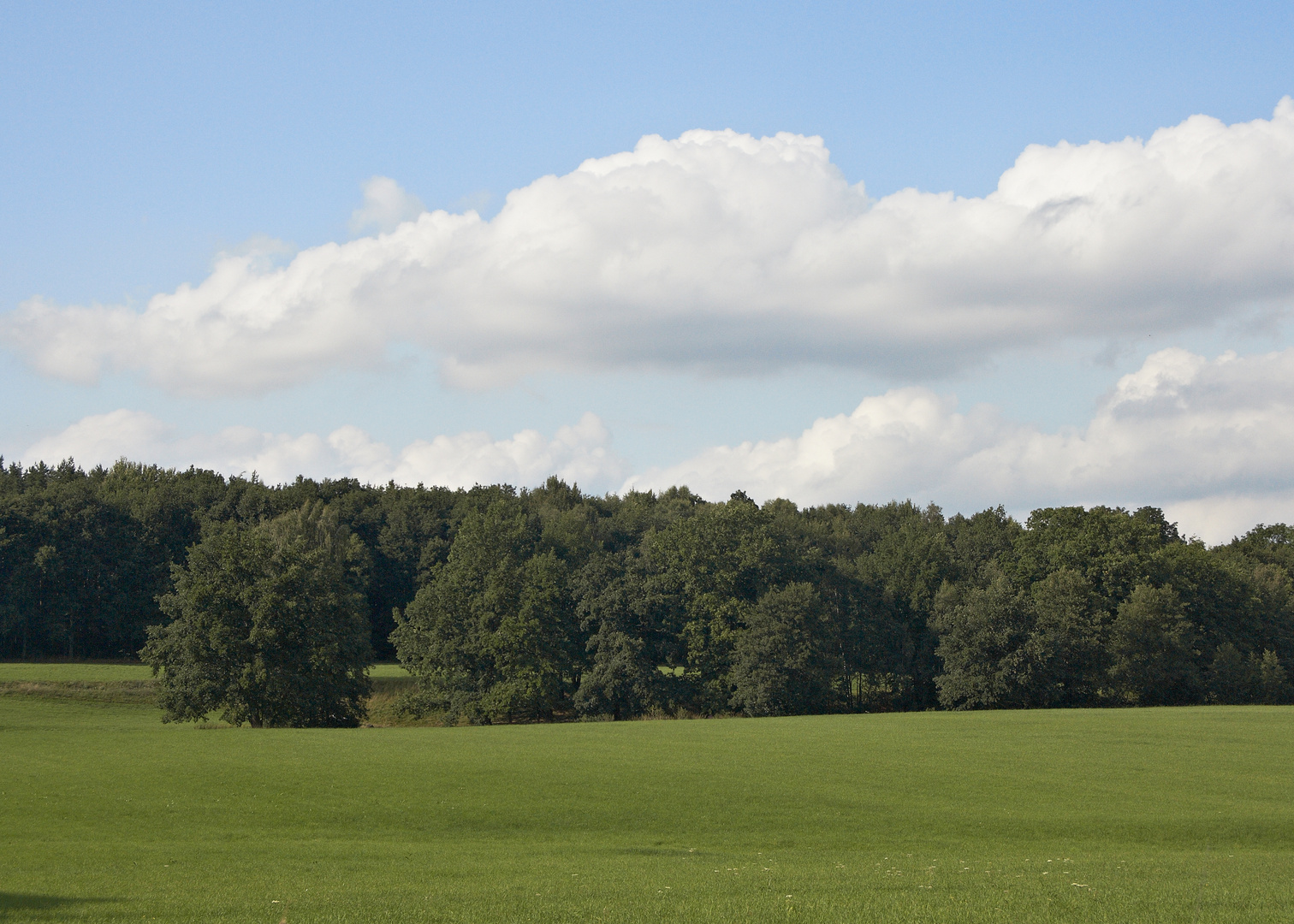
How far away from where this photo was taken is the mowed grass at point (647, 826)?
17.3 meters

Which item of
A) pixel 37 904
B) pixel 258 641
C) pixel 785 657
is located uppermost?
pixel 258 641

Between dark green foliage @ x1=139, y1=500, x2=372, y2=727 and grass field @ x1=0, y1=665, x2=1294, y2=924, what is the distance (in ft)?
33.1

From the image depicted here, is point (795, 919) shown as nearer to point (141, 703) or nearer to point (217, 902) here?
point (217, 902)

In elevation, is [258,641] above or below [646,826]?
above

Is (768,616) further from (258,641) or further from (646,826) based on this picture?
(646,826)

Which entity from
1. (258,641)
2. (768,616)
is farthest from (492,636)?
(768,616)

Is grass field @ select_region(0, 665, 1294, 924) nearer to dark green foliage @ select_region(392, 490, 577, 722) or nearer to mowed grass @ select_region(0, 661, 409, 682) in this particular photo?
dark green foliage @ select_region(392, 490, 577, 722)

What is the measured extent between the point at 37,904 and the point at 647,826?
16756 millimetres

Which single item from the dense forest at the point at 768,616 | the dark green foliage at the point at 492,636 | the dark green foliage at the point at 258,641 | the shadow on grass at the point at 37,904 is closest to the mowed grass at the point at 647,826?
the shadow on grass at the point at 37,904

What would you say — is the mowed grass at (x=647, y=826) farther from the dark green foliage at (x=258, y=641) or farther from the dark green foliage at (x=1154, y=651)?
the dark green foliage at (x=1154, y=651)

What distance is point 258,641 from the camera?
6412 cm

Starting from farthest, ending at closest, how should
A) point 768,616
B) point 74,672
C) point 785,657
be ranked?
point 74,672, point 768,616, point 785,657

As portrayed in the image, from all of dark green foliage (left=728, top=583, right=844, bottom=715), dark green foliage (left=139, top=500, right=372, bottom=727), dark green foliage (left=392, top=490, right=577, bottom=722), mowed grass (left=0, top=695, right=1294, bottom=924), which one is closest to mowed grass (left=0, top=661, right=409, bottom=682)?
dark green foliage (left=392, top=490, right=577, bottom=722)

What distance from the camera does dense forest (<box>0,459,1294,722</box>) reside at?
8019cm
